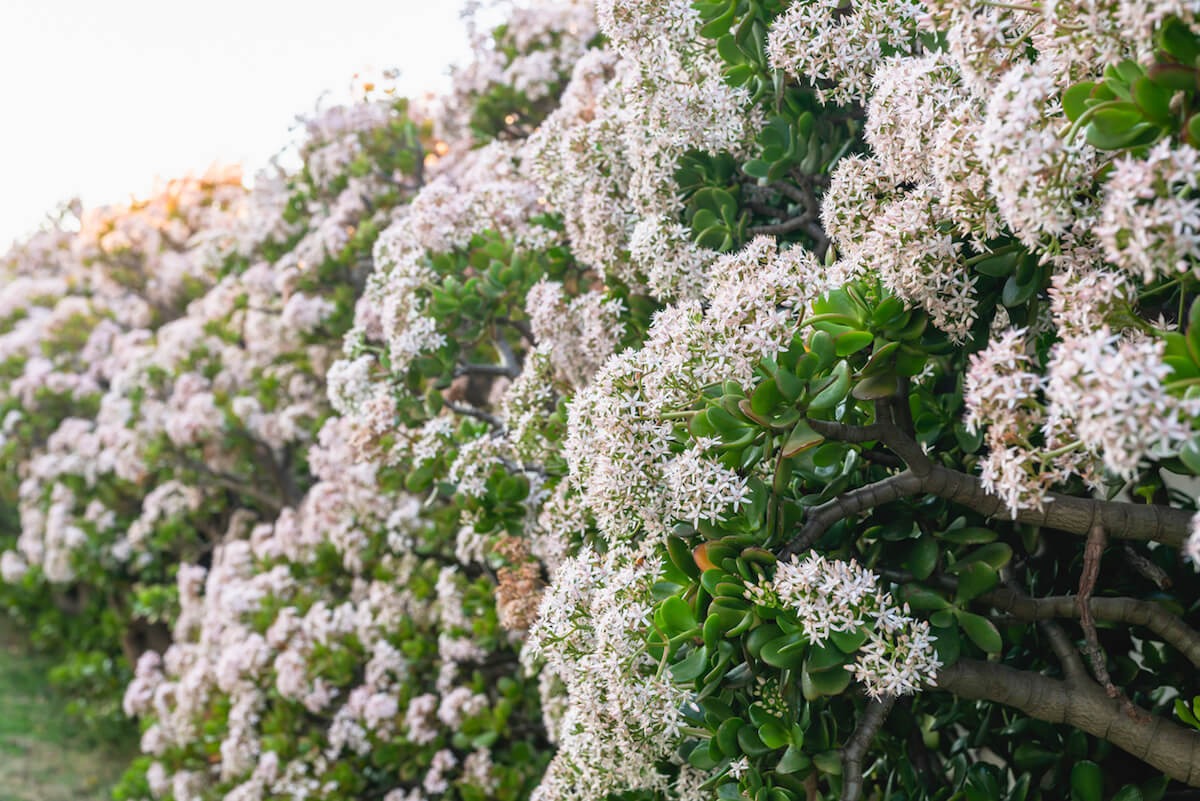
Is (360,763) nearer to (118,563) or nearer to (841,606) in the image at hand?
(841,606)

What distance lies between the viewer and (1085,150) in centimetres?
148

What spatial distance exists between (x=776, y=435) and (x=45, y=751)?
7.77 m

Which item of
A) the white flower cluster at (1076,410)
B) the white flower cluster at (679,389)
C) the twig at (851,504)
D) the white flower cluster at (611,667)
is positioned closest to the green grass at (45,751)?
the white flower cluster at (611,667)

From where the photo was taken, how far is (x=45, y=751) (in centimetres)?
763

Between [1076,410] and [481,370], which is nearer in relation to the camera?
[1076,410]

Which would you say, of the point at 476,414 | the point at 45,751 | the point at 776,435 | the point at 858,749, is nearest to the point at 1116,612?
the point at 858,749

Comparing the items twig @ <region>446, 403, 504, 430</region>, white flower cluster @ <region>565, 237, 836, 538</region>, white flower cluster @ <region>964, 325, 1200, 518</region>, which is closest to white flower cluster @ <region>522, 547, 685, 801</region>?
white flower cluster @ <region>565, 237, 836, 538</region>

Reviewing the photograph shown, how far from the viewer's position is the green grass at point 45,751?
7031 mm

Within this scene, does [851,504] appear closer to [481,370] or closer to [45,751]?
[481,370]

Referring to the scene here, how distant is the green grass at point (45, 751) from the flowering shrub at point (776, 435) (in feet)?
8.86

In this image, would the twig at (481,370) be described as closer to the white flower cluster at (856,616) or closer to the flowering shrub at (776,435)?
the flowering shrub at (776,435)

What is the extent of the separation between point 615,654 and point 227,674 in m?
3.30

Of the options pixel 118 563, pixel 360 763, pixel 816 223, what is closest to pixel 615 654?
pixel 816 223

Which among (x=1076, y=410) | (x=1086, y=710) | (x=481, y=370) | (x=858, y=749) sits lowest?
(x=858, y=749)
